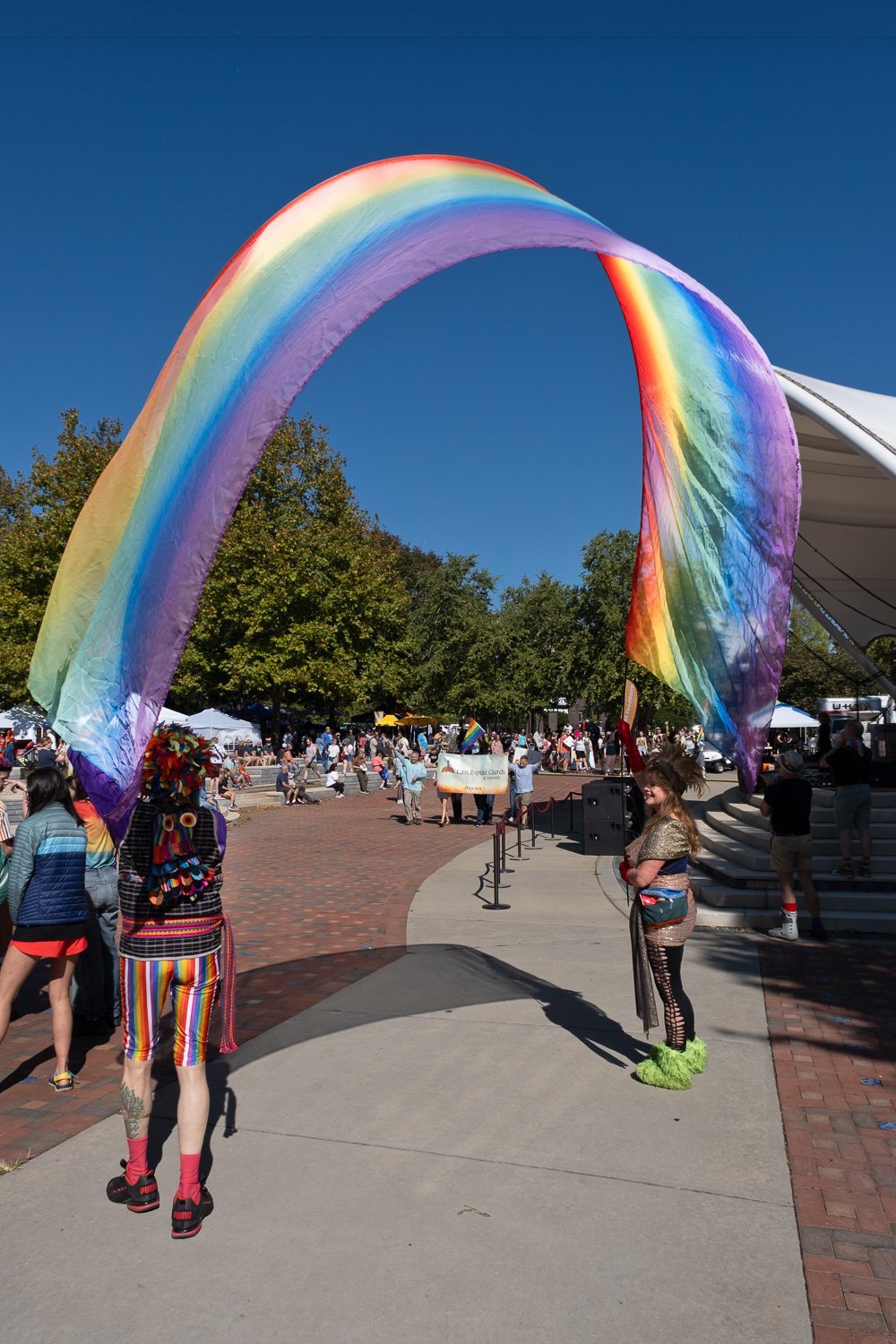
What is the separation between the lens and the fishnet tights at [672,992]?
5.27m

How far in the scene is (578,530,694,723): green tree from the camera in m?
42.2

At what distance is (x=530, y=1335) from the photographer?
317 centimetres

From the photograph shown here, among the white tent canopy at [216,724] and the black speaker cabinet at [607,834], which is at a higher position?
the white tent canopy at [216,724]

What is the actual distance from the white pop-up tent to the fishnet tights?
230 inches

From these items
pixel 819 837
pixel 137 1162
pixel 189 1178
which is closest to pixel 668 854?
pixel 189 1178

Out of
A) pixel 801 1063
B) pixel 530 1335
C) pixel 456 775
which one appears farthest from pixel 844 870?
pixel 456 775

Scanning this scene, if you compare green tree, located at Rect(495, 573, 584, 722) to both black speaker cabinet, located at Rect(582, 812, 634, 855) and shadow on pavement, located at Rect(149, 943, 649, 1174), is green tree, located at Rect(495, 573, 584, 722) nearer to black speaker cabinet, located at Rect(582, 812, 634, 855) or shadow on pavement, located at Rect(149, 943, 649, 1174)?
black speaker cabinet, located at Rect(582, 812, 634, 855)

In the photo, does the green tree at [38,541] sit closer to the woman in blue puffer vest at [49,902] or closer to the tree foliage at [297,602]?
the tree foliage at [297,602]

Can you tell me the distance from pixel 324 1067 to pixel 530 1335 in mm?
2743

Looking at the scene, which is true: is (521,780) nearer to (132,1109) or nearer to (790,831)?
(790,831)

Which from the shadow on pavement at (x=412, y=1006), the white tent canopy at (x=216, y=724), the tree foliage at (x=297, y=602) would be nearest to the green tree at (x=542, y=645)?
the tree foliage at (x=297, y=602)

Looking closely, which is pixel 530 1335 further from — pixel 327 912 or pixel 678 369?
pixel 327 912

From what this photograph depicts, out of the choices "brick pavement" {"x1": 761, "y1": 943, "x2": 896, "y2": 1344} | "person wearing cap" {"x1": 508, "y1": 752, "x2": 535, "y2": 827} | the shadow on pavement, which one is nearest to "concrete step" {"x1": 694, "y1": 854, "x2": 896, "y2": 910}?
"brick pavement" {"x1": 761, "y1": 943, "x2": 896, "y2": 1344}

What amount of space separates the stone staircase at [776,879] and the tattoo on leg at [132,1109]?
7031mm
